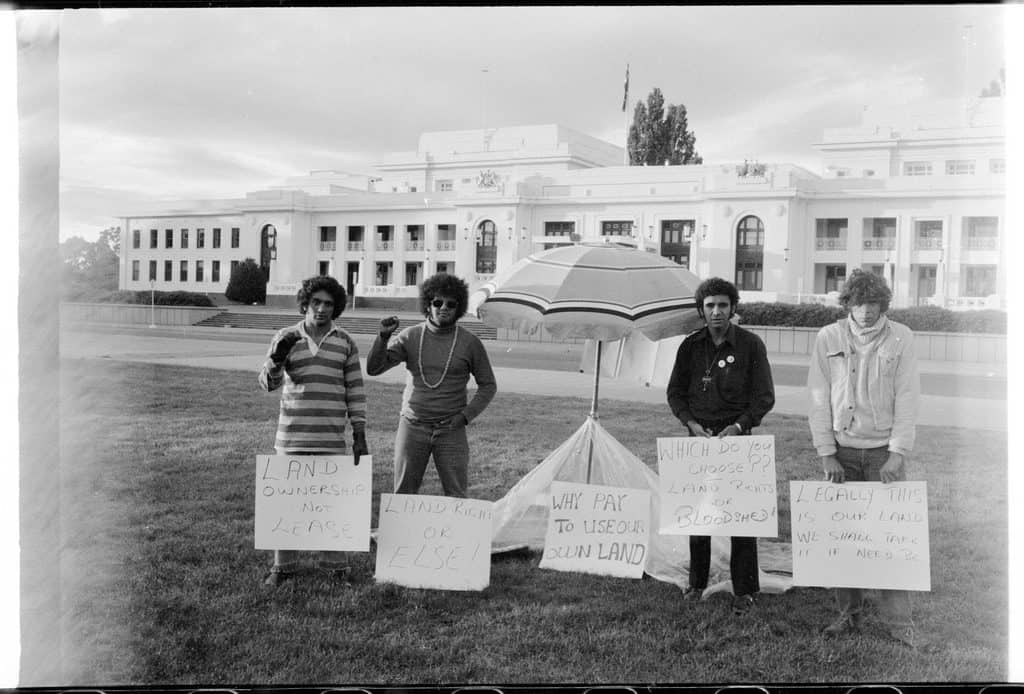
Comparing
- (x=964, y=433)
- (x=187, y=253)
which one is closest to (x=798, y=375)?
(x=964, y=433)

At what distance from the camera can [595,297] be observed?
Answer: 4793mm

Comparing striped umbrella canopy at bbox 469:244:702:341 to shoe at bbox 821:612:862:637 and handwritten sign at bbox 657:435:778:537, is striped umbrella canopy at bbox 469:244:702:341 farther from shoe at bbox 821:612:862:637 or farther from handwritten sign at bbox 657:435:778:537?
shoe at bbox 821:612:862:637

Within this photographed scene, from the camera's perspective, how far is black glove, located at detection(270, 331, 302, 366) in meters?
4.30

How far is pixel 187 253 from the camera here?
16391 millimetres

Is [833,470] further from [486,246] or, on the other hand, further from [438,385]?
[486,246]

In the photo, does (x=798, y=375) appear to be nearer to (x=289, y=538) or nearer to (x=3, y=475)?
(x=289, y=538)

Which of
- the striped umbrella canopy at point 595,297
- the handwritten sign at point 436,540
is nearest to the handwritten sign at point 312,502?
the handwritten sign at point 436,540

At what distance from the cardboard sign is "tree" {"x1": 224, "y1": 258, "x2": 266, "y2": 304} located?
21466 mm

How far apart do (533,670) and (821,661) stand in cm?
128

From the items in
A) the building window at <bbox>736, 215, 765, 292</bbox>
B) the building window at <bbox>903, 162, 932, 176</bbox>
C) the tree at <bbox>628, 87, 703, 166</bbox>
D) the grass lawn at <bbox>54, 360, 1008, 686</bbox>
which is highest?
the tree at <bbox>628, 87, 703, 166</bbox>

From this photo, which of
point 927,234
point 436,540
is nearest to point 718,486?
point 436,540

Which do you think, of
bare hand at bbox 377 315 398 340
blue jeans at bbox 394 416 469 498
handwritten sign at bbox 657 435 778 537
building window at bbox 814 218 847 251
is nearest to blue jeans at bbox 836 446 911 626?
handwritten sign at bbox 657 435 778 537

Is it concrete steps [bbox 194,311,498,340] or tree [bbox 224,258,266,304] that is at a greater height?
tree [bbox 224,258,266,304]

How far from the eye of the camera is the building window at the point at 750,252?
39062 millimetres
